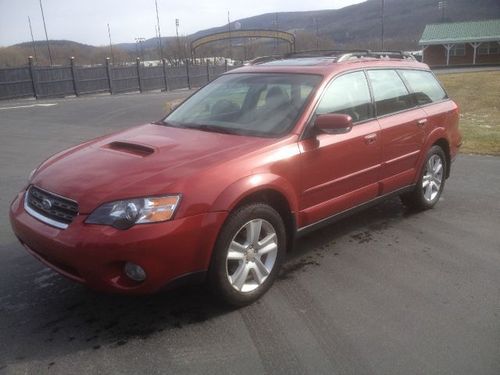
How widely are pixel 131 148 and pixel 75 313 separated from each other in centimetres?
125

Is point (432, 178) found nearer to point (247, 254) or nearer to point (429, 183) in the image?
point (429, 183)

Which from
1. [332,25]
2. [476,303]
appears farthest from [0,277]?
[332,25]

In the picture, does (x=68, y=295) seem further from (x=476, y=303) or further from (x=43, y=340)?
(x=476, y=303)

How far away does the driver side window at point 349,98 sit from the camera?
165 inches

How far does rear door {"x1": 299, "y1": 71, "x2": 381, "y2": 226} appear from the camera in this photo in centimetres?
393

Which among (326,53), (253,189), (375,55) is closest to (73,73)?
(326,53)

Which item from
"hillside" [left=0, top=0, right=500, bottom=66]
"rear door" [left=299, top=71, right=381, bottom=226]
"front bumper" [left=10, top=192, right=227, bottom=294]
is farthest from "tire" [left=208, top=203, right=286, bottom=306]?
"hillside" [left=0, top=0, right=500, bottom=66]

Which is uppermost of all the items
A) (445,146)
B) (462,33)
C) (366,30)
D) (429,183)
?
(366,30)

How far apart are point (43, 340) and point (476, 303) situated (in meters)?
2.93

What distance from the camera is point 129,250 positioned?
288 cm

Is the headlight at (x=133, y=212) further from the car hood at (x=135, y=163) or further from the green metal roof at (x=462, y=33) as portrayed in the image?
the green metal roof at (x=462, y=33)

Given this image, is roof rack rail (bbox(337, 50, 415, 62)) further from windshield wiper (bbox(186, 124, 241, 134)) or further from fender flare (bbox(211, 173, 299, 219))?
fender flare (bbox(211, 173, 299, 219))

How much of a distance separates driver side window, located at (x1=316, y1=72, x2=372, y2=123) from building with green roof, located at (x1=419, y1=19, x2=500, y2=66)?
59.0m

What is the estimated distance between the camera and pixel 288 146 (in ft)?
12.3
